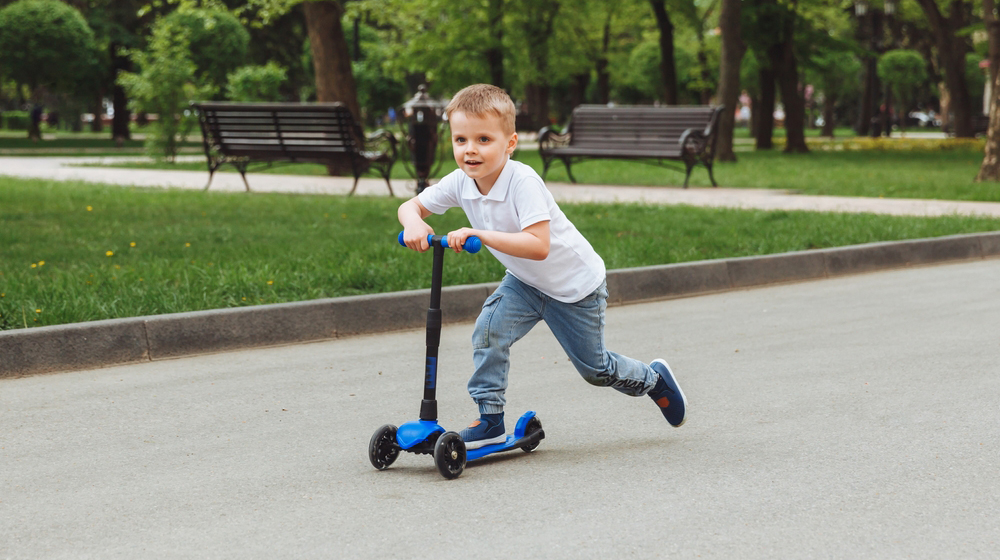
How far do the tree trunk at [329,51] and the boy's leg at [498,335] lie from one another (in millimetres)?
14923

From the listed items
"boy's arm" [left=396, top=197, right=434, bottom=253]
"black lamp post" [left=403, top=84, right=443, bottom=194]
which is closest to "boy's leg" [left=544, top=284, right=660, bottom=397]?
"boy's arm" [left=396, top=197, right=434, bottom=253]

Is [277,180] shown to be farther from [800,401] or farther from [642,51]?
[642,51]

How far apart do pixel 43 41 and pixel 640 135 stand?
91.5 ft

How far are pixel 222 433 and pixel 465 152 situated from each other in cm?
159

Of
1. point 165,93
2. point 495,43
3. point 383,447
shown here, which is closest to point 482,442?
point 383,447

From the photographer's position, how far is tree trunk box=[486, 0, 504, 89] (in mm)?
29844

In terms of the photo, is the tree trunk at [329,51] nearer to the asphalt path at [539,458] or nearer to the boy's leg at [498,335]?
the asphalt path at [539,458]

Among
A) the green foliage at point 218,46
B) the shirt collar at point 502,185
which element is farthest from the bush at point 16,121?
the shirt collar at point 502,185

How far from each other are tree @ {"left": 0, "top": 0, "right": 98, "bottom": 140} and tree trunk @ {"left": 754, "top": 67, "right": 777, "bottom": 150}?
902 inches

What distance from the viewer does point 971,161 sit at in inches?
908

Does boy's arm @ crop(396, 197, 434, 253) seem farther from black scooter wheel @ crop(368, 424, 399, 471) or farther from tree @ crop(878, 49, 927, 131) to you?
tree @ crop(878, 49, 927, 131)

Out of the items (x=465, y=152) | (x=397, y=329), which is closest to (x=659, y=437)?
(x=465, y=152)

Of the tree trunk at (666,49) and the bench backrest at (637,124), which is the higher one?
the tree trunk at (666,49)

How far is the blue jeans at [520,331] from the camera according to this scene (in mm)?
3693
